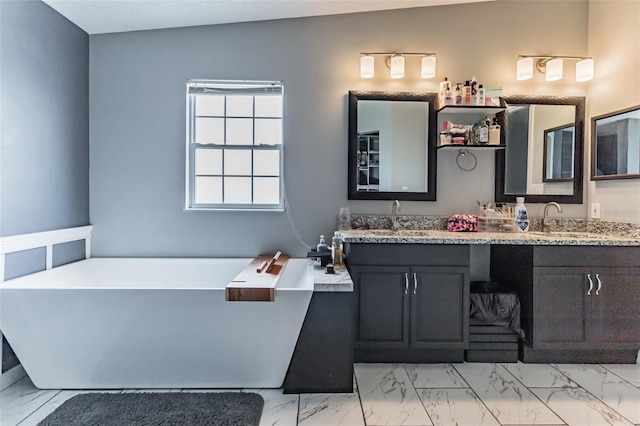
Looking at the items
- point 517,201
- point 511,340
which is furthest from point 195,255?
point 517,201

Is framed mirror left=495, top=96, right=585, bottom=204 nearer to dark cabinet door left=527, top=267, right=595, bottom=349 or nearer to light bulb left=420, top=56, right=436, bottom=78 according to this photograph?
light bulb left=420, top=56, right=436, bottom=78

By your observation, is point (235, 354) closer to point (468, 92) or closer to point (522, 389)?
point (522, 389)

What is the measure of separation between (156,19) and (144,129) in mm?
855

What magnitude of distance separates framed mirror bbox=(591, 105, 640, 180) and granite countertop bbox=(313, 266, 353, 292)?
222cm

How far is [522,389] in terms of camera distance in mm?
2285

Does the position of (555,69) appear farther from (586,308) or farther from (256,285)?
(256,285)

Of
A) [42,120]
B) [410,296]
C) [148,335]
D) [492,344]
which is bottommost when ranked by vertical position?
[492,344]

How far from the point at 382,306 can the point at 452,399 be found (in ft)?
2.24

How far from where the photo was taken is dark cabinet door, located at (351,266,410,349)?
2.58 metres

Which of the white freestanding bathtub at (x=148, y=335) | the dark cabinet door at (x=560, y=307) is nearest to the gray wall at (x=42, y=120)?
the white freestanding bathtub at (x=148, y=335)

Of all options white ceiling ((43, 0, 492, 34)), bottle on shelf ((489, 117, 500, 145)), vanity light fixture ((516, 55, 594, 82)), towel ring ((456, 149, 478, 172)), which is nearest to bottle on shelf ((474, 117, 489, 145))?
bottle on shelf ((489, 117, 500, 145))

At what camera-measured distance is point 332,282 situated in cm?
221

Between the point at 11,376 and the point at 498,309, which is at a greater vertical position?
the point at 498,309

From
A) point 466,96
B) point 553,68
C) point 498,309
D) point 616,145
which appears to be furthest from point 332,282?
point 553,68
